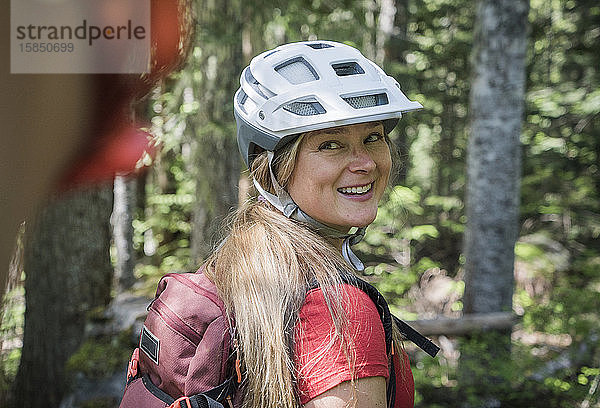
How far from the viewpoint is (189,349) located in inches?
67.5

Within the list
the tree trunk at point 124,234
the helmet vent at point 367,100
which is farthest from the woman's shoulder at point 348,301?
the tree trunk at point 124,234

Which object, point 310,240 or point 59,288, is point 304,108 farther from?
point 59,288

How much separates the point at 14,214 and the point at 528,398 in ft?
17.6

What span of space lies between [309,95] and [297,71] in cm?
15

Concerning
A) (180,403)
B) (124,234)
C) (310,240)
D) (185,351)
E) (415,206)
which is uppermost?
(310,240)

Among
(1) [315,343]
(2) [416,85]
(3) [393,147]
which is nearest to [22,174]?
(1) [315,343]

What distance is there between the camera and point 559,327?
5.78 metres

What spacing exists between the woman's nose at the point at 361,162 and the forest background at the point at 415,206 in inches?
26.1

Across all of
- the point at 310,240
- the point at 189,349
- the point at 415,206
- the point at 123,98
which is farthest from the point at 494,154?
the point at 123,98

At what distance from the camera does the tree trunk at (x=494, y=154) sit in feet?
23.4

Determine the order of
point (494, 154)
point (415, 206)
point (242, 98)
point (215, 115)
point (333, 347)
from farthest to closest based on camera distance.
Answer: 1. point (415, 206)
2. point (494, 154)
3. point (215, 115)
4. point (242, 98)
5. point (333, 347)

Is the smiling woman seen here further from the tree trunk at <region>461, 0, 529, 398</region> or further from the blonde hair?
the tree trunk at <region>461, 0, 529, 398</region>

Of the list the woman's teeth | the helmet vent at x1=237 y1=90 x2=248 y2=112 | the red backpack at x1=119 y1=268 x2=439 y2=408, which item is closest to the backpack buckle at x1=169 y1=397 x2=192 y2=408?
the red backpack at x1=119 y1=268 x2=439 y2=408

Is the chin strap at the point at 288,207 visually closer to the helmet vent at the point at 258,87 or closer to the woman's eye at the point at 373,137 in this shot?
the helmet vent at the point at 258,87
